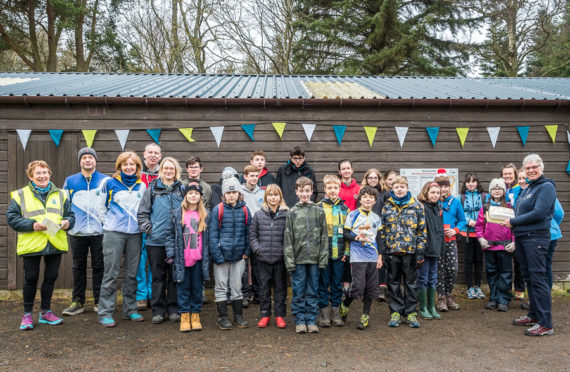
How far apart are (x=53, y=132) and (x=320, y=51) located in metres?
13.7

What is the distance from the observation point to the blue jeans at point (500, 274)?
564cm

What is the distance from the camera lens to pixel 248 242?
15.5 ft

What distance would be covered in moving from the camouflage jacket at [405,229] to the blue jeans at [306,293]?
0.96 metres

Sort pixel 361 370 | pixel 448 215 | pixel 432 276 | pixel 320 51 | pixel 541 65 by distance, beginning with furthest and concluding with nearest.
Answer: pixel 541 65
pixel 320 51
pixel 448 215
pixel 432 276
pixel 361 370

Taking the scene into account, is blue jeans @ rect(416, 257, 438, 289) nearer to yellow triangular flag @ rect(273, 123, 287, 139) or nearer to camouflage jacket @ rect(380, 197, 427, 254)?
camouflage jacket @ rect(380, 197, 427, 254)

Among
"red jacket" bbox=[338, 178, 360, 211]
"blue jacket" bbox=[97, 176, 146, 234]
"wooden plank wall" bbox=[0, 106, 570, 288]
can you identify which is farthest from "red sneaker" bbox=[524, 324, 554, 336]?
"blue jacket" bbox=[97, 176, 146, 234]

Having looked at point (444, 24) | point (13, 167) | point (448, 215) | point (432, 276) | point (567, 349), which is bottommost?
point (567, 349)

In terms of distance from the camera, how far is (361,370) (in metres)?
3.58

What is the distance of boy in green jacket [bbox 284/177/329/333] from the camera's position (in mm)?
4539

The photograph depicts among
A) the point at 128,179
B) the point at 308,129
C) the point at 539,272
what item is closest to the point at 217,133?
the point at 308,129

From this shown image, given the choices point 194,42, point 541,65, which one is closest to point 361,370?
point 194,42

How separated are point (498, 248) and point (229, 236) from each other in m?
3.74

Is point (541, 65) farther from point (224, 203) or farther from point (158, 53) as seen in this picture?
point (224, 203)

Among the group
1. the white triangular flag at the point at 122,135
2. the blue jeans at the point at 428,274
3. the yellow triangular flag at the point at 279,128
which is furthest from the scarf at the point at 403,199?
the white triangular flag at the point at 122,135
